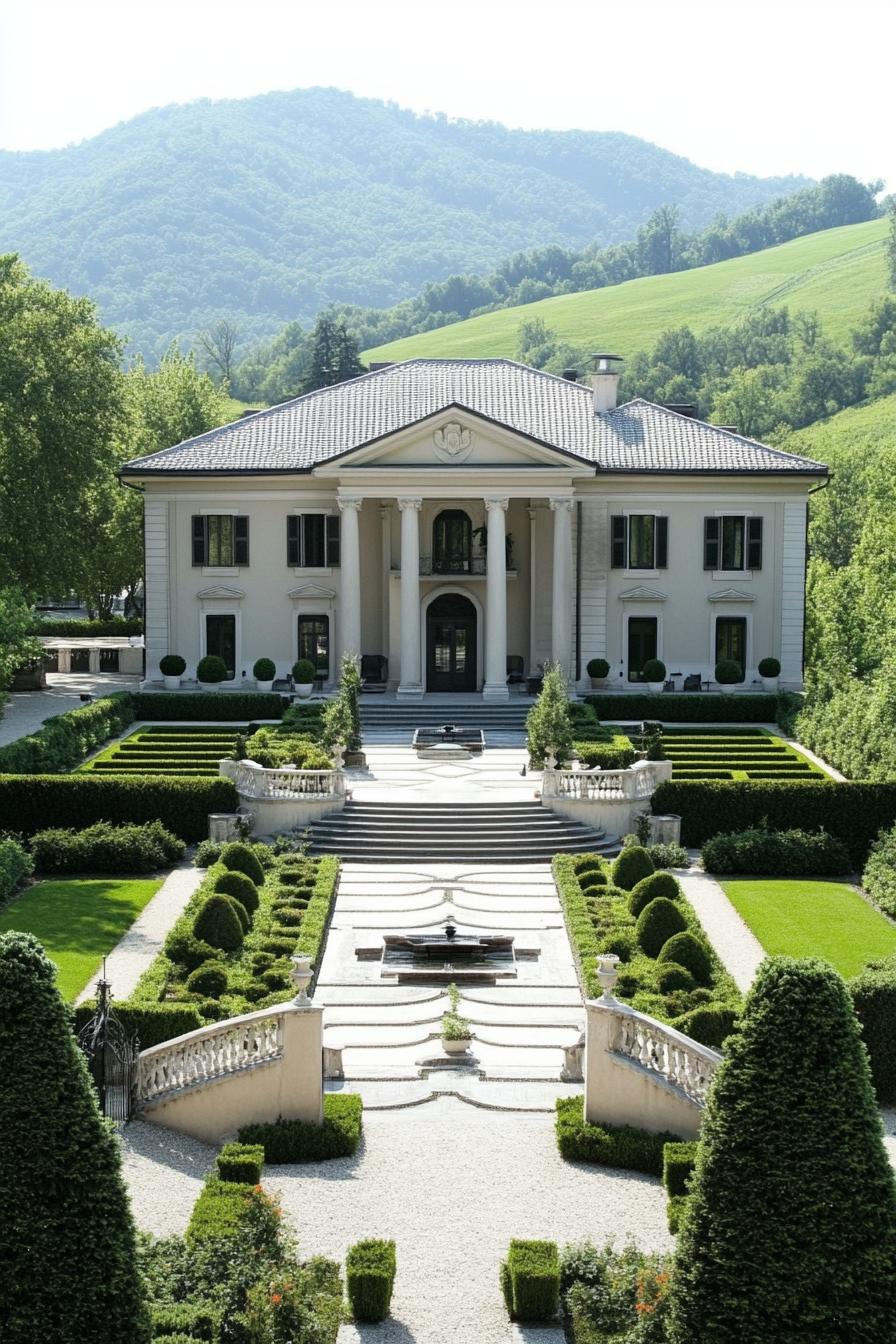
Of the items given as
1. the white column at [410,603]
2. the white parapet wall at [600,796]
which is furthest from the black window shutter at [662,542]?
the white parapet wall at [600,796]

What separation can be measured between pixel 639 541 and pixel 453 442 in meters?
7.77

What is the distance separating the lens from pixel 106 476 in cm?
6500

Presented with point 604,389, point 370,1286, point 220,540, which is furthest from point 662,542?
point 370,1286

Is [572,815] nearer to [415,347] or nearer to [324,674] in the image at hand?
[324,674]

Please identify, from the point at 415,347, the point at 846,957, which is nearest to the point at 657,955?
the point at 846,957

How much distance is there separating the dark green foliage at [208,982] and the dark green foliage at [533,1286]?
33.4 feet

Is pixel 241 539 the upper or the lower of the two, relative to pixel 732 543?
upper

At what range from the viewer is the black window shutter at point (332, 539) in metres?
59.0

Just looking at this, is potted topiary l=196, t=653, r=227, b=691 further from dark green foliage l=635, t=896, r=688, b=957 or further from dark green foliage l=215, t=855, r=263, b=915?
dark green foliage l=635, t=896, r=688, b=957

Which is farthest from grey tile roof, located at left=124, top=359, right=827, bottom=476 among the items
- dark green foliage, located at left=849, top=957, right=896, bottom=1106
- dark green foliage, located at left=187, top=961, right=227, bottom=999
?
dark green foliage, located at left=849, top=957, right=896, bottom=1106

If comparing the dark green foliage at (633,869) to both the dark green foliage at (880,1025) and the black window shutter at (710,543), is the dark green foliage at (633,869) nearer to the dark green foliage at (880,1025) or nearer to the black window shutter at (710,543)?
the dark green foliage at (880,1025)

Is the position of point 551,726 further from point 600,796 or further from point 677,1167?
point 677,1167

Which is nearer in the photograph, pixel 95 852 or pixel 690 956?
pixel 690 956

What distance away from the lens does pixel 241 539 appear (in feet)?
194
